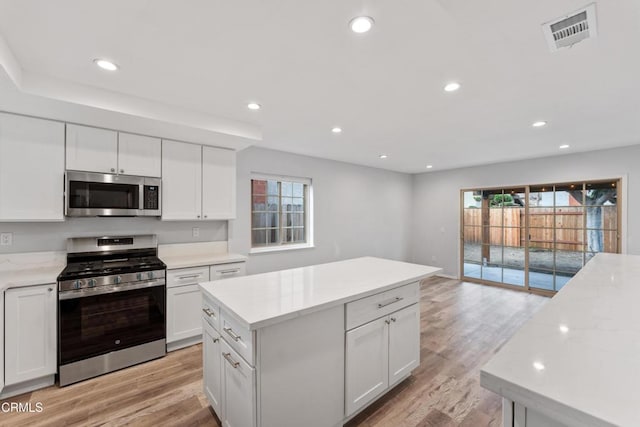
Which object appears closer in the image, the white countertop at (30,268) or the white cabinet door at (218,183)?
the white countertop at (30,268)

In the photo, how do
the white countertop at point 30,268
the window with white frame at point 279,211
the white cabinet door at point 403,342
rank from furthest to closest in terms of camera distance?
the window with white frame at point 279,211, the white countertop at point 30,268, the white cabinet door at point 403,342

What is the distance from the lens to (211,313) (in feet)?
5.93

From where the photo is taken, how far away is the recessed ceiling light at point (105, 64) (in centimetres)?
187

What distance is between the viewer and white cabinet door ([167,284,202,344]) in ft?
9.20

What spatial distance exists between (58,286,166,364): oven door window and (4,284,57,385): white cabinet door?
0.25 feet

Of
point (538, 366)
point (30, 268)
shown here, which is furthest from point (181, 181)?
point (538, 366)

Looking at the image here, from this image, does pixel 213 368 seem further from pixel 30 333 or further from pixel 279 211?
pixel 279 211

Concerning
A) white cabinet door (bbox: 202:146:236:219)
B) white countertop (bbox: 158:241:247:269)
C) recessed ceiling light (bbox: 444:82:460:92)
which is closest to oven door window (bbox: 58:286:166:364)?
white countertop (bbox: 158:241:247:269)

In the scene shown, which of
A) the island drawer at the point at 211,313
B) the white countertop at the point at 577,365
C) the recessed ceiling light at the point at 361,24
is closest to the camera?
the white countertop at the point at 577,365

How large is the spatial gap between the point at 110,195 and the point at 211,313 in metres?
1.91

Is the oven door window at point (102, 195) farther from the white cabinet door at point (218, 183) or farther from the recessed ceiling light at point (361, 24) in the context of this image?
the recessed ceiling light at point (361, 24)

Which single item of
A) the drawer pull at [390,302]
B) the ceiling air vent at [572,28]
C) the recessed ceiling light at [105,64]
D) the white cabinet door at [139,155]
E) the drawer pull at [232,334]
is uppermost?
the recessed ceiling light at [105,64]

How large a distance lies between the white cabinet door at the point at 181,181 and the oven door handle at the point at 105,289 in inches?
29.6

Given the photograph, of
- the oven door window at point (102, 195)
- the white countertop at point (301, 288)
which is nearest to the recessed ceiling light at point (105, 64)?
the oven door window at point (102, 195)
